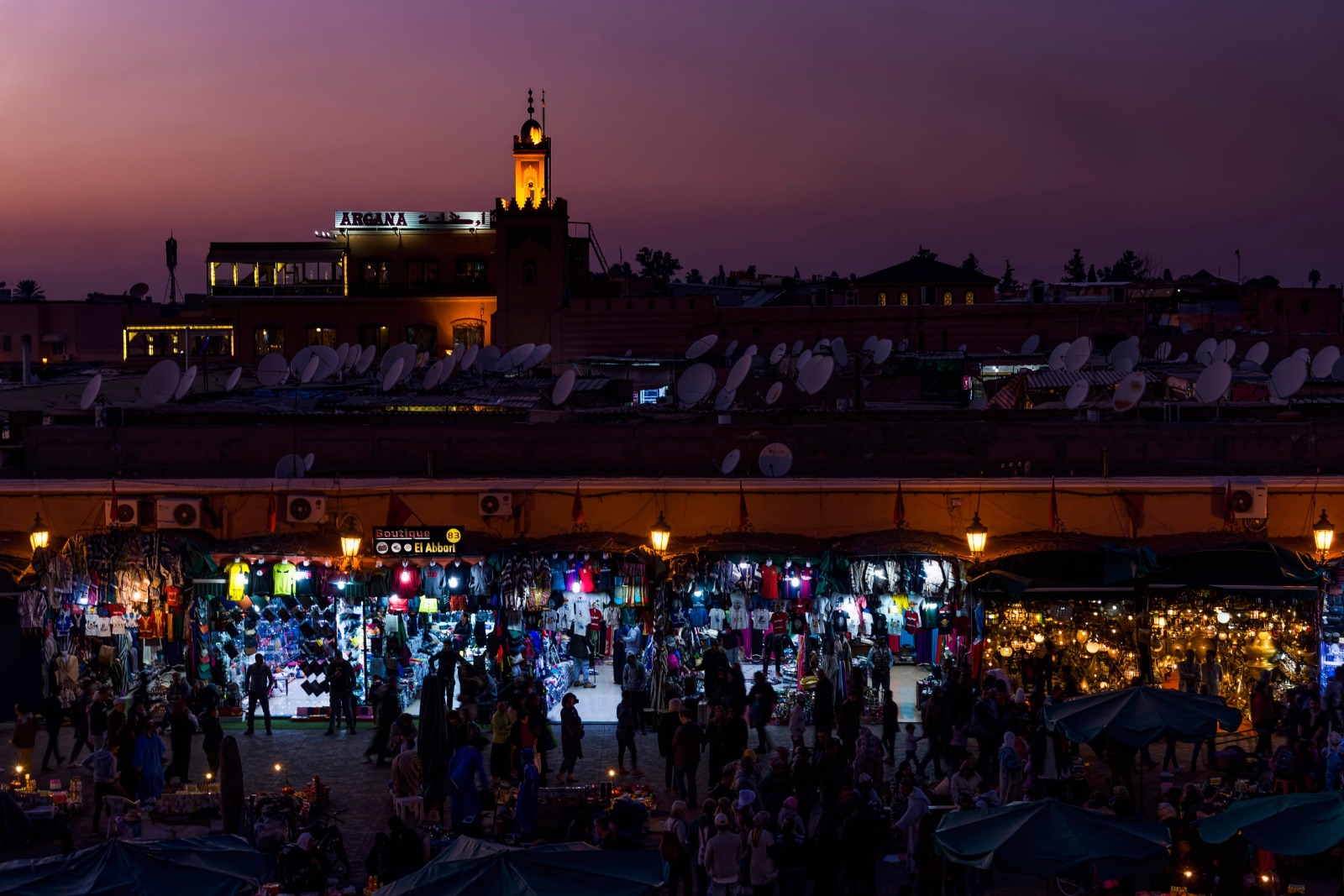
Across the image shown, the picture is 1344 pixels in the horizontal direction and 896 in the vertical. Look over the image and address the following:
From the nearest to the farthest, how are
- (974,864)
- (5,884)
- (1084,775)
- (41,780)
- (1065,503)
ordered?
(5,884) → (974,864) → (1084,775) → (41,780) → (1065,503)

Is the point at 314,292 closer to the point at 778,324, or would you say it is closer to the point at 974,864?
the point at 778,324

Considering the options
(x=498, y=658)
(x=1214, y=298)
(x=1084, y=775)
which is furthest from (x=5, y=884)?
(x=1214, y=298)

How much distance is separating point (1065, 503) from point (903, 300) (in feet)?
143

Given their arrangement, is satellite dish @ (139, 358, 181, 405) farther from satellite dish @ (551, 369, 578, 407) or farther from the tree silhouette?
the tree silhouette

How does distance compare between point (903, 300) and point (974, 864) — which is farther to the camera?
point (903, 300)

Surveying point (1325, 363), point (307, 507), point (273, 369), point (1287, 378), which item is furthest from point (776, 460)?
point (1325, 363)

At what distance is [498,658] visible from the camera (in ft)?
65.2

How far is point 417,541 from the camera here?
19.3 meters

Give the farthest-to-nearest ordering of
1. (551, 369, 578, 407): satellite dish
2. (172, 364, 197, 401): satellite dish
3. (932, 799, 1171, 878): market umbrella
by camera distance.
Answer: (172, 364, 197, 401): satellite dish, (551, 369, 578, 407): satellite dish, (932, 799, 1171, 878): market umbrella

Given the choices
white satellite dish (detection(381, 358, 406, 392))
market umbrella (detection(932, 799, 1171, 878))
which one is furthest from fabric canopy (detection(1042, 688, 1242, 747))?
white satellite dish (detection(381, 358, 406, 392))

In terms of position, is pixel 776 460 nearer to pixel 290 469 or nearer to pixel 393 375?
pixel 290 469

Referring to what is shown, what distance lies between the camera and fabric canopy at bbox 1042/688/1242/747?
47.6 feet

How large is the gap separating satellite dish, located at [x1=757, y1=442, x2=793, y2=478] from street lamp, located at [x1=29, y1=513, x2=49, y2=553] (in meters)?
9.40

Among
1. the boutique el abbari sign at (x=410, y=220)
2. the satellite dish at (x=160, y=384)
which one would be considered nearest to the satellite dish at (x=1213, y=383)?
the satellite dish at (x=160, y=384)
